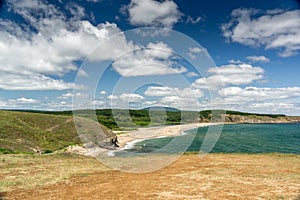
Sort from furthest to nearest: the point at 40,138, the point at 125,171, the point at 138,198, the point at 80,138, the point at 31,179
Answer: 1. the point at 80,138
2. the point at 40,138
3. the point at 125,171
4. the point at 31,179
5. the point at 138,198

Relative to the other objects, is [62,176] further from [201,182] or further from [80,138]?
[80,138]

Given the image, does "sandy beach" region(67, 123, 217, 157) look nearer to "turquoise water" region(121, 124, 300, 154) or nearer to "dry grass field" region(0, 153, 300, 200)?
"turquoise water" region(121, 124, 300, 154)

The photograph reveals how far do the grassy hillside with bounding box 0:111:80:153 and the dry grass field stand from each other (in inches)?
1171

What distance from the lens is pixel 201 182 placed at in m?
21.2

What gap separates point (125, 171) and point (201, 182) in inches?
353

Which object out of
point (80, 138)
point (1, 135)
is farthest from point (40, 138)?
point (80, 138)

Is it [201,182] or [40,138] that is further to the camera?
[40,138]

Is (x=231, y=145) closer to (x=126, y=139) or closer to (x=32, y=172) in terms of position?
(x=126, y=139)

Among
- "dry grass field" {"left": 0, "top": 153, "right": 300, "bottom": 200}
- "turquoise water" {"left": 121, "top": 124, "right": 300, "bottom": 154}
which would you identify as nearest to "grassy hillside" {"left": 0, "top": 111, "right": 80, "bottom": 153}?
"turquoise water" {"left": 121, "top": 124, "right": 300, "bottom": 154}

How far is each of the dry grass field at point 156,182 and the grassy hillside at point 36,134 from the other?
97.6ft

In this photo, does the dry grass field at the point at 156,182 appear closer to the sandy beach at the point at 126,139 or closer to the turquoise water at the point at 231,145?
the sandy beach at the point at 126,139

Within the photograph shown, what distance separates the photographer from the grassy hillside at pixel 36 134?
59.3m

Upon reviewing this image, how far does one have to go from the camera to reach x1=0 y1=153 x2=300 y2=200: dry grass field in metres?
17.9

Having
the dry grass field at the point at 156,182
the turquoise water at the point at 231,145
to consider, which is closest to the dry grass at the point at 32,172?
the dry grass field at the point at 156,182
